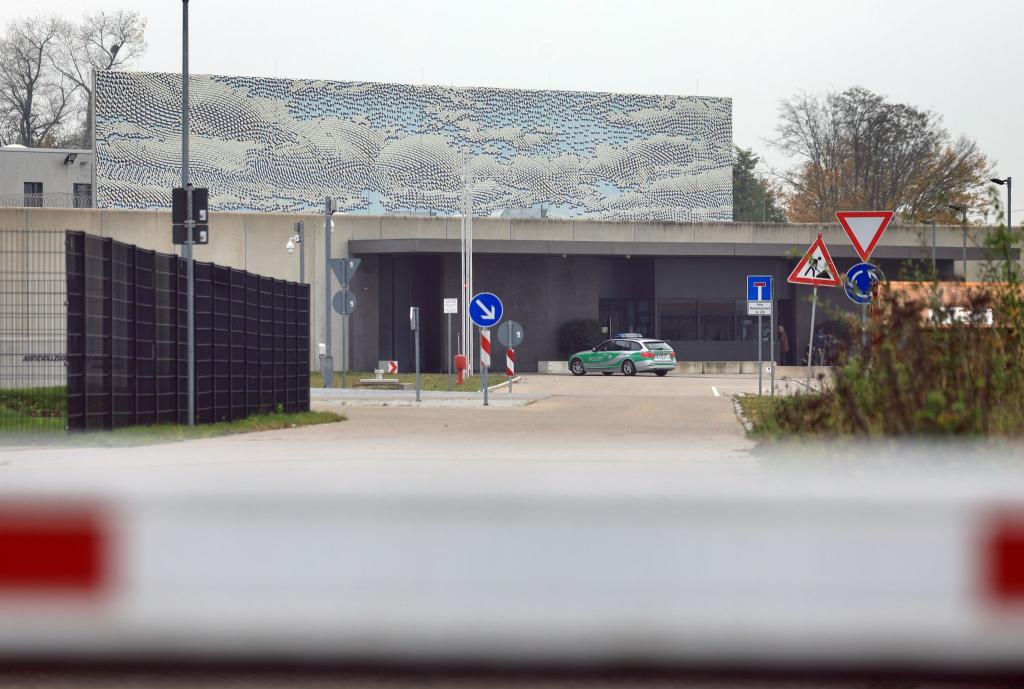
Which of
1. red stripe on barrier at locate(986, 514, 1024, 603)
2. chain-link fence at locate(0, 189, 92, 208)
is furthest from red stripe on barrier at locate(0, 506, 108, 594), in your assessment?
chain-link fence at locate(0, 189, 92, 208)

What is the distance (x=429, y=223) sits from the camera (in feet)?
174

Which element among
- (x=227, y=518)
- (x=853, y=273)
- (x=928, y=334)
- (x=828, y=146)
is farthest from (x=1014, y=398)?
(x=828, y=146)

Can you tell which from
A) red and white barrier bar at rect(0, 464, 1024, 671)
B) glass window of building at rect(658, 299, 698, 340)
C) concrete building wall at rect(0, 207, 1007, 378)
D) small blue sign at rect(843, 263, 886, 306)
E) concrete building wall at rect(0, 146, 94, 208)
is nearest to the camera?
red and white barrier bar at rect(0, 464, 1024, 671)

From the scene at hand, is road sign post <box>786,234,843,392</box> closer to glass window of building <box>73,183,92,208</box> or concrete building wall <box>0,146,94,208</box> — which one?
glass window of building <box>73,183,92,208</box>

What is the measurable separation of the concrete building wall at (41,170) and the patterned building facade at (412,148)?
148 inches

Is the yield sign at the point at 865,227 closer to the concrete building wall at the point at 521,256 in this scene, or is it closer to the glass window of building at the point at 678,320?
the concrete building wall at the point at 521,256

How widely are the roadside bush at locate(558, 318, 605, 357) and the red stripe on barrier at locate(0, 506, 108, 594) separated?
49.6 meters

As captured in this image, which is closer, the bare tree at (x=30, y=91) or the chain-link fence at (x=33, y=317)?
the chain-link fence at (x=33, y=317)

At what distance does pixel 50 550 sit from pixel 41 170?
66.1 m

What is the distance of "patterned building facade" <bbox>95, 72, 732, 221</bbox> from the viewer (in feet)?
208

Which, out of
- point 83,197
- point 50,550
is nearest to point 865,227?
point 50,550

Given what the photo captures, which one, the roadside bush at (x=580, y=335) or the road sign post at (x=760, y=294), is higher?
the road sign post at (x=760, y=294)

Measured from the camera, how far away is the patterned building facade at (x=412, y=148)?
208 ft

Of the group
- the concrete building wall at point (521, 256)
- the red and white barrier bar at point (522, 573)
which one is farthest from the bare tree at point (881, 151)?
the red and white barrier bar at point (522, 573)
